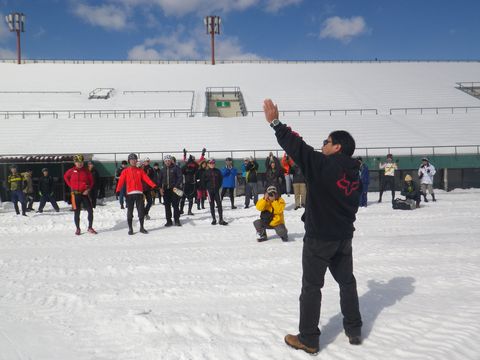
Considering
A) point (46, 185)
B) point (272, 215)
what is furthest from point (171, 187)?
point (46, 185)

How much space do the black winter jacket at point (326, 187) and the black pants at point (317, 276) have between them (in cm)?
8

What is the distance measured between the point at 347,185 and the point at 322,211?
0.29 metres

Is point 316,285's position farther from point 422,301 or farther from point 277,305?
point 422,301

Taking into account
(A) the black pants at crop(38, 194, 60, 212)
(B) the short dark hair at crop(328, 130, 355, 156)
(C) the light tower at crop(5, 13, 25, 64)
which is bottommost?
(A) the black pants at crop(38, 194, 60, 212)

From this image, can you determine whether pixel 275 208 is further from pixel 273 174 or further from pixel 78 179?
pixel 78 179

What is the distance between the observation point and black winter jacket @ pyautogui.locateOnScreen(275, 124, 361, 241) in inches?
115

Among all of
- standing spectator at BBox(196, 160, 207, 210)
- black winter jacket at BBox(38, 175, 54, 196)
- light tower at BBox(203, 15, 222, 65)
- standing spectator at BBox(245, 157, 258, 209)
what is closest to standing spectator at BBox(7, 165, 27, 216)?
black winter jacket at BBox(38, 175, 54, 196)

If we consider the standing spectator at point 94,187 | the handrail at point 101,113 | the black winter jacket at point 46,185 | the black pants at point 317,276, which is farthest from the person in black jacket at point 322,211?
the handrail at point 101,113

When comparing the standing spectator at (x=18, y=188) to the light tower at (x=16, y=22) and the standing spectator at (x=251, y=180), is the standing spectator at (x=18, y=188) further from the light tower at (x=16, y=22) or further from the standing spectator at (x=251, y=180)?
the light tower at (x=16, y=22)

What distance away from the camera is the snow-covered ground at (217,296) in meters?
3.19

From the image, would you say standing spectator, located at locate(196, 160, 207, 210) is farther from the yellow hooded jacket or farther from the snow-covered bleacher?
the snow-covered bleacher

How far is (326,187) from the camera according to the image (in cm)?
296

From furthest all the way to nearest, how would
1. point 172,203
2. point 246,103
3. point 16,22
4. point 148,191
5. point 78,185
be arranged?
1. point 16,22
2. point 246,103
3. point 148,191
4. point 172,203
5. point 78,185

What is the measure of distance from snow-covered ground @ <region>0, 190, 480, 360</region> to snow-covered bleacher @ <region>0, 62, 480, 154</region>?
44.5 feet
